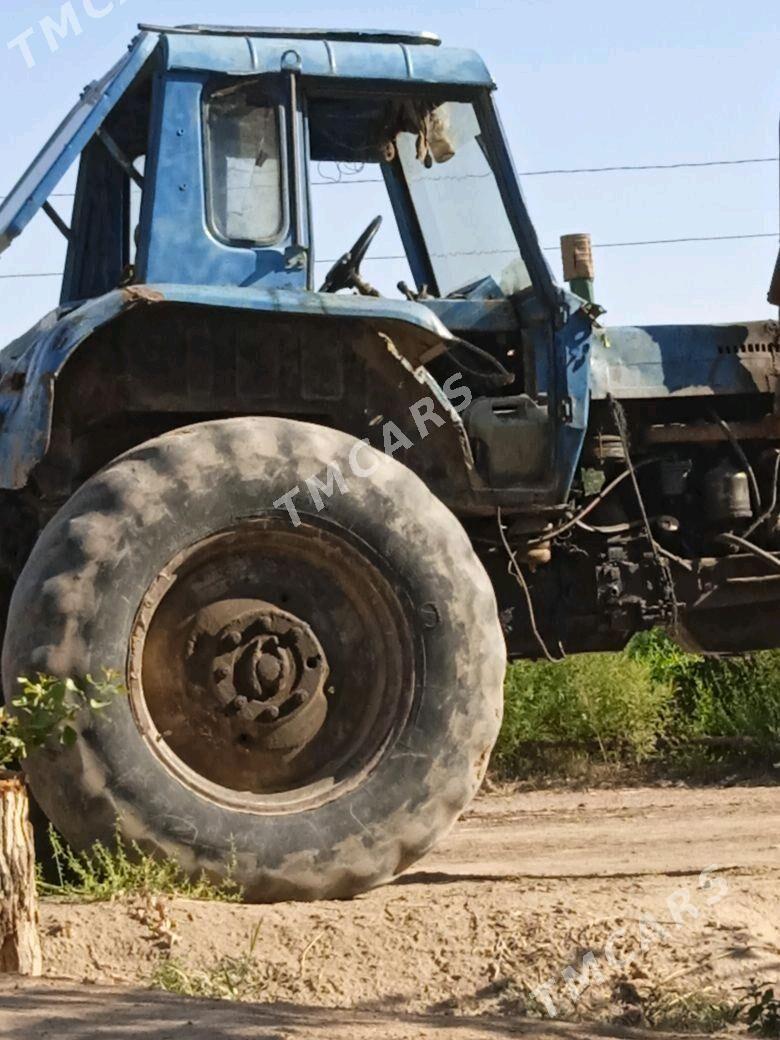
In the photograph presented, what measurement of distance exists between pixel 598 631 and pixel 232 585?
1.81 meters

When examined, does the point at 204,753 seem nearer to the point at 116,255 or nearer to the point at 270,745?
the point at 270,745

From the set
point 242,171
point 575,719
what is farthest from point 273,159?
point 575,719

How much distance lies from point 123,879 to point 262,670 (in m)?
0.80

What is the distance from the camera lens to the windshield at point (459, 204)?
7.20 metres

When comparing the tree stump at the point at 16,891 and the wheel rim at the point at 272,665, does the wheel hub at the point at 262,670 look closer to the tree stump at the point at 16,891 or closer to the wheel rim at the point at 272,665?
the wheel rim at the point at 272,665

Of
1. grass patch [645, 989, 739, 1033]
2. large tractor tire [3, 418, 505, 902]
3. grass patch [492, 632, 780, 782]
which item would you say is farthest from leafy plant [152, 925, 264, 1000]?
grass patch [492, 632, 780, 782]

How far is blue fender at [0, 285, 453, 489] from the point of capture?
6.01 meters

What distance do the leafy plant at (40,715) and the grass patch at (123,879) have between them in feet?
1.35

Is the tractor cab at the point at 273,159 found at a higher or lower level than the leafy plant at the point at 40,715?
higher

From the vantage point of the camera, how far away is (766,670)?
433 inches

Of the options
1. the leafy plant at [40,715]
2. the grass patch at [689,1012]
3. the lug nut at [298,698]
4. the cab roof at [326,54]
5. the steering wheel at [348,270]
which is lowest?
the grass patch at [689,1012]

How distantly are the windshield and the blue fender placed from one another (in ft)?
3.06

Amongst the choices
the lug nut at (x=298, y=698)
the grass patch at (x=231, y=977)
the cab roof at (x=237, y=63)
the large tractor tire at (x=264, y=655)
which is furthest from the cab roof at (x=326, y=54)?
the grass patch at (x=231, y=977)

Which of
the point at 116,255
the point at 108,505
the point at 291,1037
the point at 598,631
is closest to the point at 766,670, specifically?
the point at 598,631
